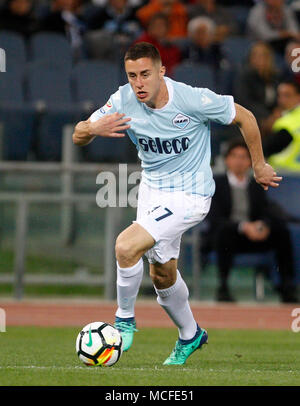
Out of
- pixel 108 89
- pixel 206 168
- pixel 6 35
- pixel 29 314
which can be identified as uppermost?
pixel 6 35

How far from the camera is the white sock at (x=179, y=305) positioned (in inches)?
266

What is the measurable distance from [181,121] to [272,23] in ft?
30.6

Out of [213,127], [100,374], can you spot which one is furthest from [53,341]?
Result: [213,127]

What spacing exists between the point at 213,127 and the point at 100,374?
7.70 meters

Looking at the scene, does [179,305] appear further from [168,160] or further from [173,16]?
[173,16]

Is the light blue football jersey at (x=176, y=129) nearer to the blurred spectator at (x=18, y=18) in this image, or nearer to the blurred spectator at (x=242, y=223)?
the blurred spectator at (x=242, y=223)

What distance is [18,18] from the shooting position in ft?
49.1

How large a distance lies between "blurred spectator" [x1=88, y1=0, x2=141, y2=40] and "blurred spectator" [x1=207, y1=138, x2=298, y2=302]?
156 inches

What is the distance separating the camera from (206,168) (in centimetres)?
686

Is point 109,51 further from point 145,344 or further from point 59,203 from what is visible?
point 145,344

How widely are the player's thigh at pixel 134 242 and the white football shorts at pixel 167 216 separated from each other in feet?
0.18

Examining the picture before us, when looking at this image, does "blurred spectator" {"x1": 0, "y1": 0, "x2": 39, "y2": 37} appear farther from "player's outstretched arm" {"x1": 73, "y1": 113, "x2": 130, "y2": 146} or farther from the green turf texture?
"player's outstretched arm" {"x1": 73, "y1": 113, "x2": 130, "y2": 146}

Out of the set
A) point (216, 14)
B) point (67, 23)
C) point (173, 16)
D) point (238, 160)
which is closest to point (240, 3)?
point (216, 14)

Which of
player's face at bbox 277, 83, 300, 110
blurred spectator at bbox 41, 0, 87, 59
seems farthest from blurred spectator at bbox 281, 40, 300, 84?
blurred spectator at bbox 41, 0, 87, 59
